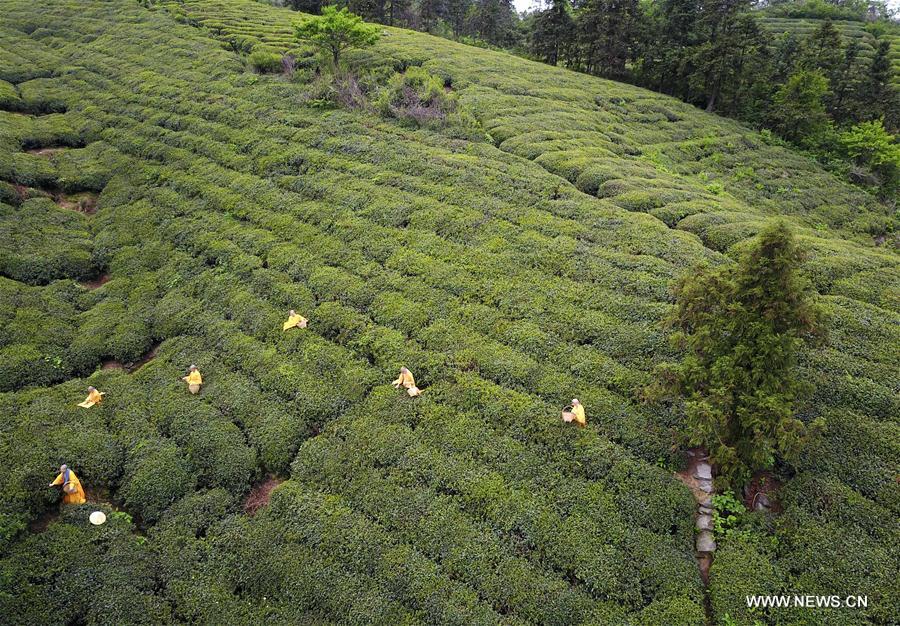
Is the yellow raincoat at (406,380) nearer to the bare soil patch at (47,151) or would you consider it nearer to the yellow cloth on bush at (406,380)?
the yellow cloth on bush at (406,380)

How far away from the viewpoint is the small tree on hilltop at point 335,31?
31.4 m

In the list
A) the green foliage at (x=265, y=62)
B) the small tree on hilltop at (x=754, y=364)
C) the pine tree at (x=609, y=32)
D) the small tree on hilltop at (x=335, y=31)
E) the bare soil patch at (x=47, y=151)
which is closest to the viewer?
the small tree on hilltop at (x=754, y=364)

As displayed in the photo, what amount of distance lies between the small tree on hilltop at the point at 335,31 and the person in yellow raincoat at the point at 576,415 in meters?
30.1

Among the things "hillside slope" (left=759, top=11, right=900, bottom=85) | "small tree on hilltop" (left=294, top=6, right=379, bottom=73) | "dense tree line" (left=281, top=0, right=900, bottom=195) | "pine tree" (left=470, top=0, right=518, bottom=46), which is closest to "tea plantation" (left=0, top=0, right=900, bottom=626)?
"small tree on hilltop" (left=294, top=6, right=379, bottom=73)

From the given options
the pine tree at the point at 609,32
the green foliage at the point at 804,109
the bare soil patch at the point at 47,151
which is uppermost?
the pine tree at the point at 609,32

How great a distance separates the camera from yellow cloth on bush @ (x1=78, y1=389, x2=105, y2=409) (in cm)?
1461

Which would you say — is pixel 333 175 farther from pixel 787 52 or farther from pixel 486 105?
pixel 787 52

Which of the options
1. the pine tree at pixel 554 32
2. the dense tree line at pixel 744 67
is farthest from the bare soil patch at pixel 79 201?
the pine tree at pixel 554 32

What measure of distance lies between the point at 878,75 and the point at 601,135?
28.0m

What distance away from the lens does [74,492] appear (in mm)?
12141

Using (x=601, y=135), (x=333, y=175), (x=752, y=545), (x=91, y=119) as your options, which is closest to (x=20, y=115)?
(x=91, y=119)

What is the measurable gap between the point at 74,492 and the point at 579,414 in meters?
12.9

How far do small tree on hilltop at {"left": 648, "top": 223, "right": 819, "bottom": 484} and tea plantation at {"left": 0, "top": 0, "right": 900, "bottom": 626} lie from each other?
1497 millimetres

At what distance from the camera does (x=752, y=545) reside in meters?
9.99
